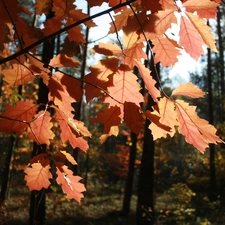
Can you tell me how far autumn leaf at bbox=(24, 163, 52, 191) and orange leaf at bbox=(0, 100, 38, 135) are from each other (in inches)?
6.9

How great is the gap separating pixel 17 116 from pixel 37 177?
280 mm

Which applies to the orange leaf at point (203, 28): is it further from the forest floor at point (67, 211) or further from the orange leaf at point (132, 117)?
the forest floor at point (67, 211)

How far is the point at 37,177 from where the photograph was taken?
44.6 inches

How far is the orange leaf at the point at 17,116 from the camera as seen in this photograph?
104 centimetres

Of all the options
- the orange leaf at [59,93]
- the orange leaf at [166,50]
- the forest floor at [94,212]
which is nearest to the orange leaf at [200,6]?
the orange leaf at [166,50]

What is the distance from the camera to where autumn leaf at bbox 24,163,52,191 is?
1115mm

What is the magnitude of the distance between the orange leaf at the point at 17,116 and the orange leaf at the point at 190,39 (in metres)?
0.65

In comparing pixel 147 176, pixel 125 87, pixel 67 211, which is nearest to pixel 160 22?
pixel 125 87

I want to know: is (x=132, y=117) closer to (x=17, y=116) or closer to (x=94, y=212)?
(x=17, y=116)

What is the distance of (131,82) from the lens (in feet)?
2.89

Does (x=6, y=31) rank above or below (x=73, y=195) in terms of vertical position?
above

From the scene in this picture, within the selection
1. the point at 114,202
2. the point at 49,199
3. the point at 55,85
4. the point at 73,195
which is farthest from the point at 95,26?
the point at 114,202

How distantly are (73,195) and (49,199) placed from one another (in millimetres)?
12255

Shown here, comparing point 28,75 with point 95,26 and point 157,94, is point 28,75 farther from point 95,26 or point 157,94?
point 157,94
